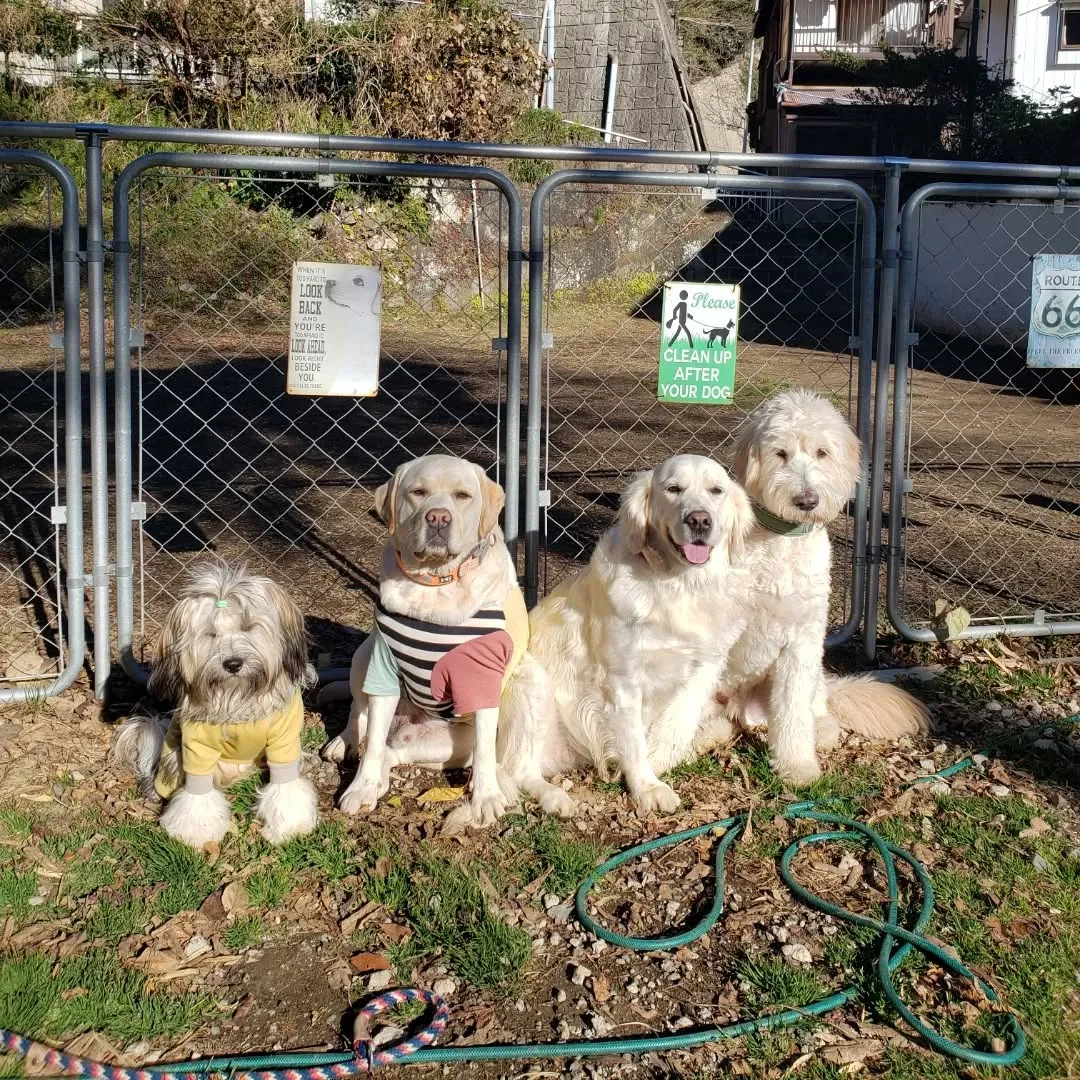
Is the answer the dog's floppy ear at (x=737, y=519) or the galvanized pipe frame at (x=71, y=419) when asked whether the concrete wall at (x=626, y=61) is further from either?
the dog's floppy ear at (x=737, y=519)

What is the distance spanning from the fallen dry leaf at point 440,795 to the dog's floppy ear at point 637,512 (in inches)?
40.2

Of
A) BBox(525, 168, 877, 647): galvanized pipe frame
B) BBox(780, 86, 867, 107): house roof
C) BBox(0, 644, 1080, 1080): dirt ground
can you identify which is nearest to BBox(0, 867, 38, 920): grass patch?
BBox(0, 644, 1080, 1080): dirt ground

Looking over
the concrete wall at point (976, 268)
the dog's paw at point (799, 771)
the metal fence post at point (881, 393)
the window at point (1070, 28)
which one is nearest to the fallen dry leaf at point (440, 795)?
the dog's paw at point (799, 771)

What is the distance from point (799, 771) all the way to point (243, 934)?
196 cm

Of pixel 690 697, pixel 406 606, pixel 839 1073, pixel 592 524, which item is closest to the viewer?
pixel 839 1073

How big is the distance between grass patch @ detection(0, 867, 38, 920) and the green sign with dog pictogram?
8.99ft

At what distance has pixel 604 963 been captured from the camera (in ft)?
9.39

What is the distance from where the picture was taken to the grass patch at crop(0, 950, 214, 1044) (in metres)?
2.52

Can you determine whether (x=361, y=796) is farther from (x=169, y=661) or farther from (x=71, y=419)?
(x=71, y=419)

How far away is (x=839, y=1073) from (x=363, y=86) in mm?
15215

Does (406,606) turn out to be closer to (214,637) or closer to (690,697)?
(214,637)

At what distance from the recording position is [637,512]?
11.6 feet

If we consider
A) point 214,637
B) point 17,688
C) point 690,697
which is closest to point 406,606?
point 214,637

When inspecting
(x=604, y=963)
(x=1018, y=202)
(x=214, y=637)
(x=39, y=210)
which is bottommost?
Answer: (x=604, y=963)
